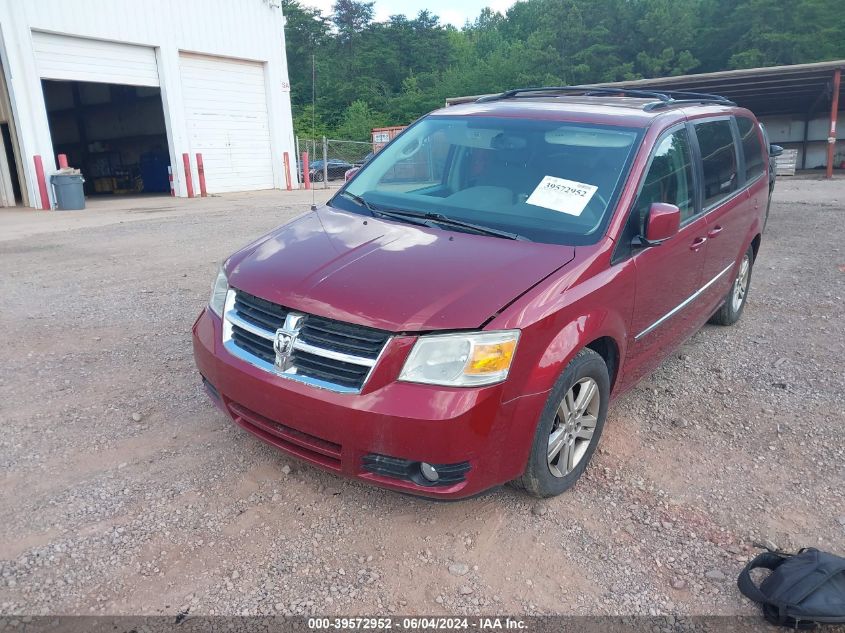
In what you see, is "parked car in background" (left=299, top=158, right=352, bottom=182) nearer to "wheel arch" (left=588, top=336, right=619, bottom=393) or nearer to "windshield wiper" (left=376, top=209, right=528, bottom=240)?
"windshield wiper" (left=376, top=209, right=528, bottom=240)

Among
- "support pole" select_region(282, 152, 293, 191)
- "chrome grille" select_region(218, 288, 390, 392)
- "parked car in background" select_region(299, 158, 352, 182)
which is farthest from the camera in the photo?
"parked car in background" select_region(299, 158, 352, 182)

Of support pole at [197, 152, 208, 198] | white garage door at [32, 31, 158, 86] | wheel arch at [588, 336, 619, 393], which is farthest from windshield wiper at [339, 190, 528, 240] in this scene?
support pole at [197, 152, 208, 198]

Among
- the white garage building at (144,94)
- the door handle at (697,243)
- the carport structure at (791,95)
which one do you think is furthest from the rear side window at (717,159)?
the white garage building at (144,94)

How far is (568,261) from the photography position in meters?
2.84

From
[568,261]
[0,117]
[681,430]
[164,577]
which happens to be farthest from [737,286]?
[0,117]

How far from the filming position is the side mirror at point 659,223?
3.10m

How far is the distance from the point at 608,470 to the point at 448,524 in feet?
3.24

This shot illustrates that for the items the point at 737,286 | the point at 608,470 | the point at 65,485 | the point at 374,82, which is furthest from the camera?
the point at 374,82

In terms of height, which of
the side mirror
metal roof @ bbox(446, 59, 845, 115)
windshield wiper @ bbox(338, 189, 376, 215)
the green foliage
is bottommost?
the side mirror

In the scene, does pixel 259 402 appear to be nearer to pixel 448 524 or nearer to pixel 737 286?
pixel 448 524

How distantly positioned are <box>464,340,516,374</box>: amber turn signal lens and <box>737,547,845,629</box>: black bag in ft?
4.13

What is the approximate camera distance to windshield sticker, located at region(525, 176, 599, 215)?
3.21 meters

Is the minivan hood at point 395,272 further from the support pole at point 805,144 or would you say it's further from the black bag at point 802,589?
the support pole at point 805,144

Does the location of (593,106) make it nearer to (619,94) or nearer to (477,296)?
(619,94)
